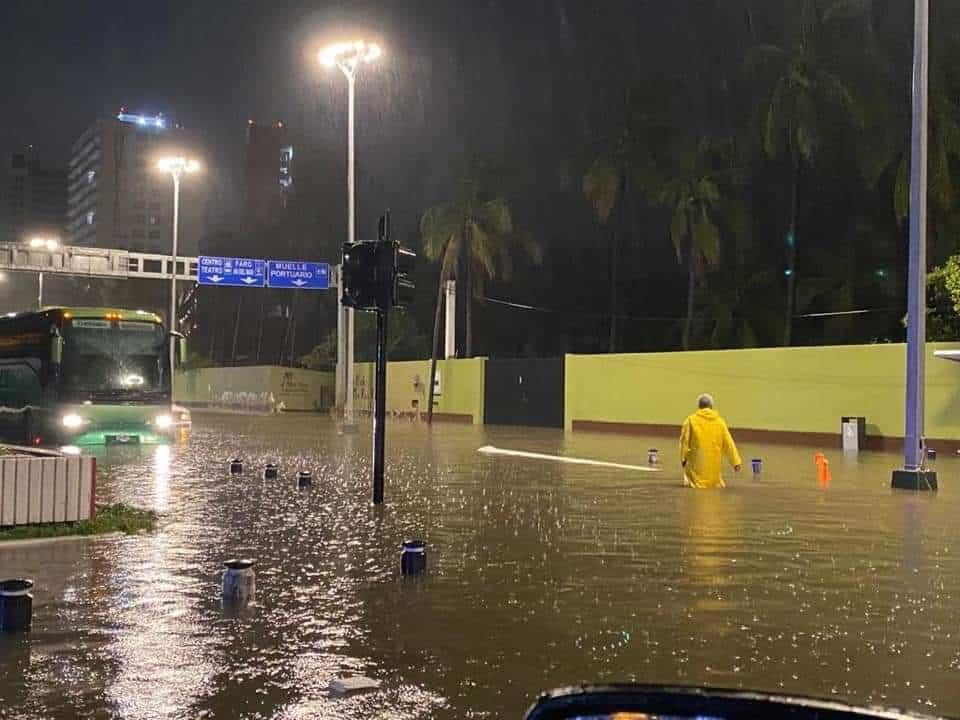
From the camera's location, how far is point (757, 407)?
3175cm

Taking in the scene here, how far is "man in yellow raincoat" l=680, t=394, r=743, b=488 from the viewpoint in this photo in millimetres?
15570

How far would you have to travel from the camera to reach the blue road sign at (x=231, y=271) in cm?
4712

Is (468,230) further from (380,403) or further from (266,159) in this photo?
(266,159)

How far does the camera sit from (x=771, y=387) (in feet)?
102

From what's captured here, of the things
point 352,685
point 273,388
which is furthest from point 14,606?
point 273,388

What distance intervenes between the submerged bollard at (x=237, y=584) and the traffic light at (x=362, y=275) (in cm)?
569

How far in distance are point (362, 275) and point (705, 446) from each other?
6130 mm

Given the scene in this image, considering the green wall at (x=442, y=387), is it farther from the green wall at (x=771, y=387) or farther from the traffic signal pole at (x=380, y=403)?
the traffic signal pole at (x=380, y=403)

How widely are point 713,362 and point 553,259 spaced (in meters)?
25.8

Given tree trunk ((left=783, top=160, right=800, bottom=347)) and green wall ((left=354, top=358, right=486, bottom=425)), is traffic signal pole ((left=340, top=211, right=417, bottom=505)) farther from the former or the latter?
green wall ((left=354, top=358, right=486, bottom=425))

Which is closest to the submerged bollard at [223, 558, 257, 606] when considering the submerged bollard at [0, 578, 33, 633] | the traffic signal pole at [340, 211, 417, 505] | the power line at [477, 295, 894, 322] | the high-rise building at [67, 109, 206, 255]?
the submerged bollard at [0, 578, 33, 633]

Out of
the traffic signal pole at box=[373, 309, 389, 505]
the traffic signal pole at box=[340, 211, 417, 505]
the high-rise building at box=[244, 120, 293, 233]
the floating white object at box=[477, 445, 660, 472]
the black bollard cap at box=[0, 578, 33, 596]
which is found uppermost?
the high-rise building at box=[244, 120, 293, 233]

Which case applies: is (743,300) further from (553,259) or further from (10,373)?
(10,373)

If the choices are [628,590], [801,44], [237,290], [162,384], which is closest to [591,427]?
[801,44]
